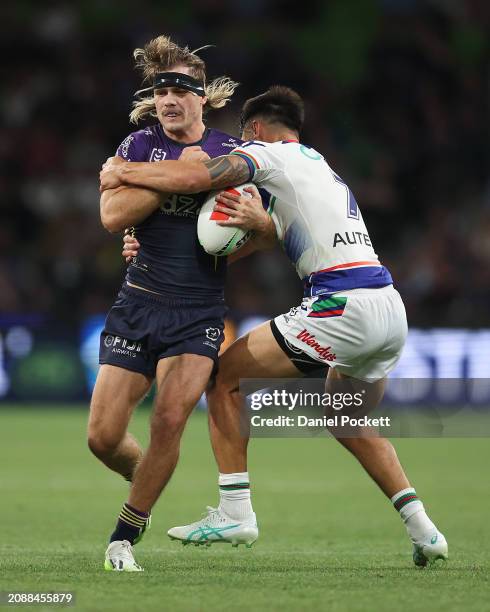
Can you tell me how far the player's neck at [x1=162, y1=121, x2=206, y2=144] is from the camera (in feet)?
20.0

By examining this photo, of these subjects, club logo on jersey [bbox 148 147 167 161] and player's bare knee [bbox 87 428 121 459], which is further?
club logo on jersey [bbox 148 147 167 161]

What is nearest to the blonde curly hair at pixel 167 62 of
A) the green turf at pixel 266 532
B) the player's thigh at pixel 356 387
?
the player's thigh at pixel 356 387

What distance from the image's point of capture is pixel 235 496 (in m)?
5.99

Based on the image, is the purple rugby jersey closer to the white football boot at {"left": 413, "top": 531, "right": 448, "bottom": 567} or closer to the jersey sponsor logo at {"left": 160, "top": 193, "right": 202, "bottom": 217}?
the jersey sponsor logo at {"left": 160, "top": 193, "right": 202, "bottom": 217}

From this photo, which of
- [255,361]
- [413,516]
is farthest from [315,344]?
[413,516]

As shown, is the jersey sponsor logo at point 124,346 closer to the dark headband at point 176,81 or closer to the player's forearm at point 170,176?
the player's forearm at point 170,176

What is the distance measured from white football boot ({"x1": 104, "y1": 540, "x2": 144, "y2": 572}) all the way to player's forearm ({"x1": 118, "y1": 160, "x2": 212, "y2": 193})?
173 cm

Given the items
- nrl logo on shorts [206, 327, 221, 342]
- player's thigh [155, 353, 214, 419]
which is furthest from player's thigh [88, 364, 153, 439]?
nrl logo on shorts [206, 327, 221, 342]

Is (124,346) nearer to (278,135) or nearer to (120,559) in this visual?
(120,559)

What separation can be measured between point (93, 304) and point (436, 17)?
Result: 805 cm

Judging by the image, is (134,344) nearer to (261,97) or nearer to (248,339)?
(248,339)

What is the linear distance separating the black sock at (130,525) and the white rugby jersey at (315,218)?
1411 millimetres

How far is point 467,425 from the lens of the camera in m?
14.4

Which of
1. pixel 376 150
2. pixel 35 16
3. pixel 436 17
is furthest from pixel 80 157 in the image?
pixel 436 17
